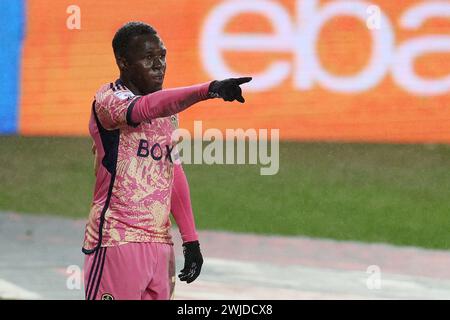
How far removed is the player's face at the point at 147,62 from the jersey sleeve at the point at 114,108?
13 cm

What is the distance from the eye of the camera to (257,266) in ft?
37.9

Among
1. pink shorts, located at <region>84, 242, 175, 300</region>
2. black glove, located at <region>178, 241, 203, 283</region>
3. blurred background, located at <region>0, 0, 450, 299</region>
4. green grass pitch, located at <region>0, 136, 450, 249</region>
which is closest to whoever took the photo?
pink shorts, located at <region>84, 242, 175, 300</region>

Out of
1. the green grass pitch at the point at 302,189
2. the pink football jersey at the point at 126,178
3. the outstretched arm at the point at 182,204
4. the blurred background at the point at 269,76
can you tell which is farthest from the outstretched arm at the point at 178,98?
the blurred background at the point at 269,76

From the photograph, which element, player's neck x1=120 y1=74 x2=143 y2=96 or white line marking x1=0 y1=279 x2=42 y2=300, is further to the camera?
white line marking x1=0 y1=279 x2=42 y2=300

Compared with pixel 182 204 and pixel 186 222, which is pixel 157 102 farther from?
pixel 186 222

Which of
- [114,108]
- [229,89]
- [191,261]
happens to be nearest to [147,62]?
[114,108]

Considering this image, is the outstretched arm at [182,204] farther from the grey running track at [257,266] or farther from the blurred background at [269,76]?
the blurred background at [269,76]

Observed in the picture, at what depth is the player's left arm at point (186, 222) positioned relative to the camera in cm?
613

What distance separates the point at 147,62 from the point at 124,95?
0.21 m

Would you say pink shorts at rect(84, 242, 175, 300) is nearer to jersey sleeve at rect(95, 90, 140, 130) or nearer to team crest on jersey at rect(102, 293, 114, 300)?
team crest on jersey at rect(102, 293, 114, 300)

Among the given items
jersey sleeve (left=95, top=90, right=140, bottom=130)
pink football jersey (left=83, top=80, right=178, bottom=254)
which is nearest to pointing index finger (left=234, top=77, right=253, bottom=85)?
jersey sleeve (left=95, top=90, right=140, bottom=130)

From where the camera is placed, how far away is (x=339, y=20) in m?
15.3

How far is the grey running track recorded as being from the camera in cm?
1021

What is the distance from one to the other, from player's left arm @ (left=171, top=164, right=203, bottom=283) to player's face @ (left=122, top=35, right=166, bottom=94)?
1.79 ft
